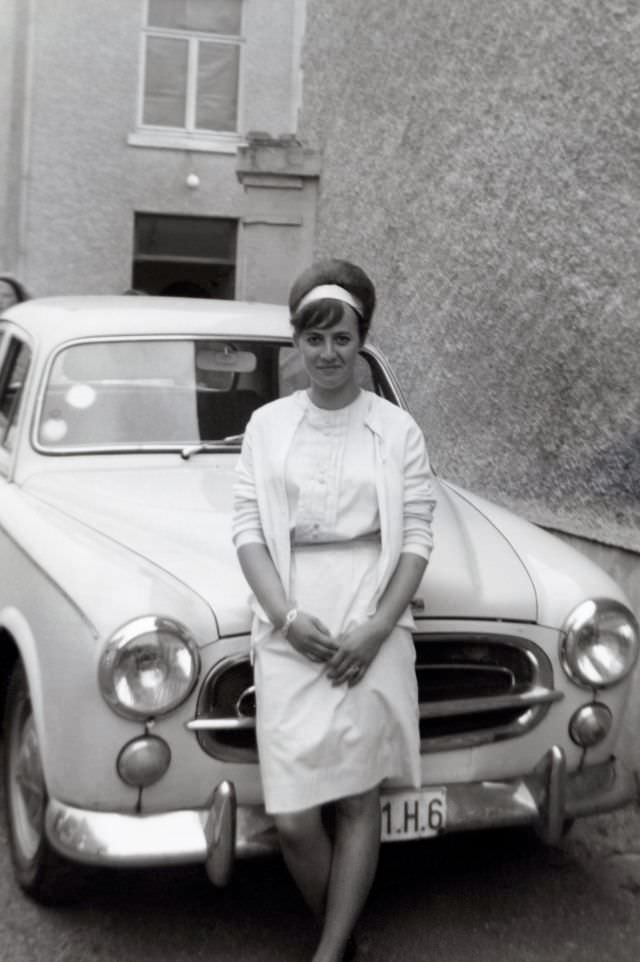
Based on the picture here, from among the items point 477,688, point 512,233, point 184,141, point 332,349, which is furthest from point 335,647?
point 184,141

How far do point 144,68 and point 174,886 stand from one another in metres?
13.0

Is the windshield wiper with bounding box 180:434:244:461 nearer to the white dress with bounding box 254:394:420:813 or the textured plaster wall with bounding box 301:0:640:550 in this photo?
the white dress with bounding box 254:394:420:813

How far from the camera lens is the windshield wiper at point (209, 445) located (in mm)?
4152

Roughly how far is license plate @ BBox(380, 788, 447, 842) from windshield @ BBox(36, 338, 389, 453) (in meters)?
1.57

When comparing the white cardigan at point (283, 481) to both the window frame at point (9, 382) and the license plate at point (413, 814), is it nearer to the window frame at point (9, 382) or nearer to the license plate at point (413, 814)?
the license plate at point (413, 814)

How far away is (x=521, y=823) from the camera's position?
10.5 ft

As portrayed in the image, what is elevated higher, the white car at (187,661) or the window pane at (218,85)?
the window pane at (218,85)

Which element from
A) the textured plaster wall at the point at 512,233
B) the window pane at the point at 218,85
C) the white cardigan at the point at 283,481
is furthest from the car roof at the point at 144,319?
the window pane at the point at 218,85

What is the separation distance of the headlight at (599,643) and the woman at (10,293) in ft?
14.3

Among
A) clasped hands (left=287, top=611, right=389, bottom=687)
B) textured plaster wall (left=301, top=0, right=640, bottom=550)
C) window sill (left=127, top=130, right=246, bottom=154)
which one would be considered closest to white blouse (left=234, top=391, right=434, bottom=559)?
clasped hands (left=287, top=611, right=389, bottom=687)

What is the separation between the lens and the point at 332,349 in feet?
9.80

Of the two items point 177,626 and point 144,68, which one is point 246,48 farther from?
point 177,626

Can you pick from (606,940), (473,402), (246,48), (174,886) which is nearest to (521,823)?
(606,940)

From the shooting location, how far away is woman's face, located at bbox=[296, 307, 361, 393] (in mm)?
A: 2982
